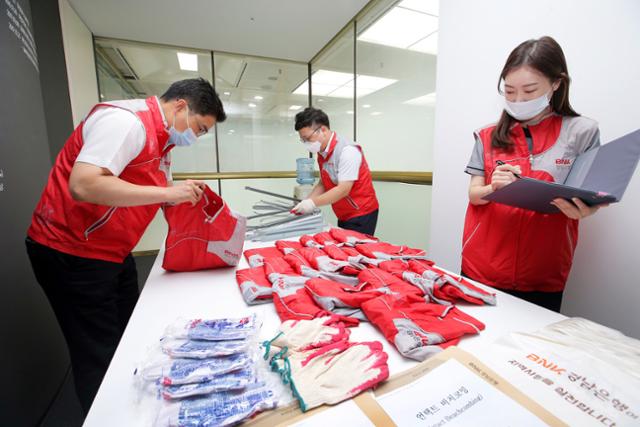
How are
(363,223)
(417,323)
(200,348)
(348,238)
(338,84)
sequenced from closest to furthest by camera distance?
1. (200,348)
2. (417,323)
3. (348,238)
4. (363,223)
5. (338,84)

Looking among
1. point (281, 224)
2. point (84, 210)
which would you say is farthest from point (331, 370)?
point (281, 224)

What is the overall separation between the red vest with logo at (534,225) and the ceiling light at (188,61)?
12.6 ft

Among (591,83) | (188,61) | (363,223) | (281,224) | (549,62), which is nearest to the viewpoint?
(549,62)

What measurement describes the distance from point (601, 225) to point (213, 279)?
1549mm

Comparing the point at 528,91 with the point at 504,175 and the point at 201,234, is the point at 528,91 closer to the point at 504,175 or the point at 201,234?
the point at 504,175

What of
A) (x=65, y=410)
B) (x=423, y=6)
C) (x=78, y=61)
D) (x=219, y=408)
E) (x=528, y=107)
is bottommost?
(x=65, y=410)

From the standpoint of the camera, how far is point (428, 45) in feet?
7.60

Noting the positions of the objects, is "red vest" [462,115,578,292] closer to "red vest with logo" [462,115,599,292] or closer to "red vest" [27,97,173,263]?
"red vest with logo" [462,115,599,292]

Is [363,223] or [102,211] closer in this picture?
[102,211]

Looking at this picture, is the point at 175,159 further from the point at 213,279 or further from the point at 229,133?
the point at 213,279

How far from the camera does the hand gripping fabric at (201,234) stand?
1217 millimetres

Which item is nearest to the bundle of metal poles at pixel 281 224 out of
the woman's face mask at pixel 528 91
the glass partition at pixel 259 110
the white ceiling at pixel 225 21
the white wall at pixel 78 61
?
the woman's face mask at pixel 528 91

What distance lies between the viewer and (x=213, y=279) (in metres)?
1.20

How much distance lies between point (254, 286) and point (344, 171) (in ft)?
3.85
